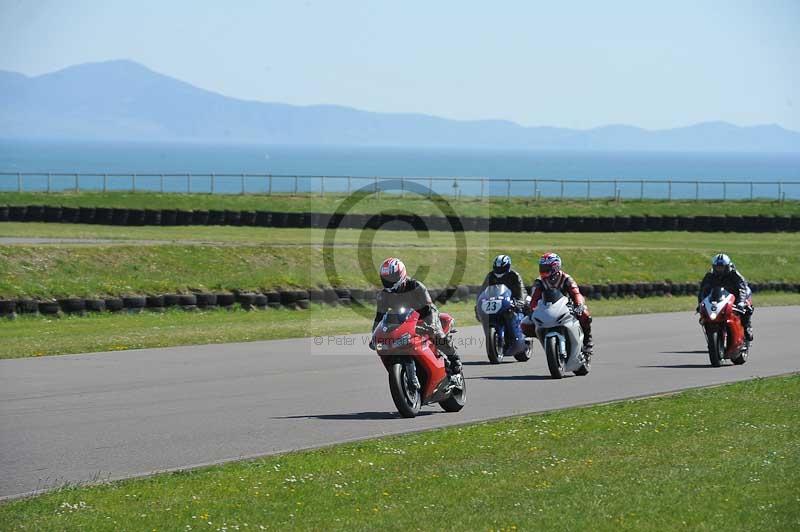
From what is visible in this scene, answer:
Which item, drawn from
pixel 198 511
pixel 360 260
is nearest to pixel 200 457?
pixel 198 511

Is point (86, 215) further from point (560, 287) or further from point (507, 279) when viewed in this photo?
point (560, 287)

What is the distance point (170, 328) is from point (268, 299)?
5.00 metres

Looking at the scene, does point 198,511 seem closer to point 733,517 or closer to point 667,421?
point 733,517

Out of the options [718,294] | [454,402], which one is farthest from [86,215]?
[454,402]

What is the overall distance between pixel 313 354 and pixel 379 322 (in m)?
6.13

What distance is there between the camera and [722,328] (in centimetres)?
1941

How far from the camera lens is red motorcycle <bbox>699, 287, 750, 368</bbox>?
19.3 meters

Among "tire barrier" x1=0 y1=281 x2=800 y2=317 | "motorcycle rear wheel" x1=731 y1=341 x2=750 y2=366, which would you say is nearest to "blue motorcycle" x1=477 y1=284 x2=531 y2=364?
"motorcycle rear wheel" x1=731 y1=341 x2=750 y2=366

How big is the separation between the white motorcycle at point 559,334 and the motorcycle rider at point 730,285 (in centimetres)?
292

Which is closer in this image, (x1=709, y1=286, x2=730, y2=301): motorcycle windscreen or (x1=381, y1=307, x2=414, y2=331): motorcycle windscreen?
(x1=381, y1=307, x2=414, y2=331): motorcycle windscreen

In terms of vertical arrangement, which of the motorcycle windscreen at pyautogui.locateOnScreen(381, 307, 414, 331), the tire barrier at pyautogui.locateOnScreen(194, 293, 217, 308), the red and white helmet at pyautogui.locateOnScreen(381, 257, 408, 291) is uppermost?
the red and white helmet at pyautogui.locateOnScreen(381, 257, 408, 291)

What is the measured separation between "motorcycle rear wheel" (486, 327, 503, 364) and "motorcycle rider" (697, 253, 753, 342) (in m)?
3.04

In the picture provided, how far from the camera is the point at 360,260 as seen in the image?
112ft

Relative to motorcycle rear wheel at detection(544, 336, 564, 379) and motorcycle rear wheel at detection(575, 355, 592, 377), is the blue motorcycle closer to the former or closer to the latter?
motorcycle rear wheel at detection(575, 355, 592, 377)
